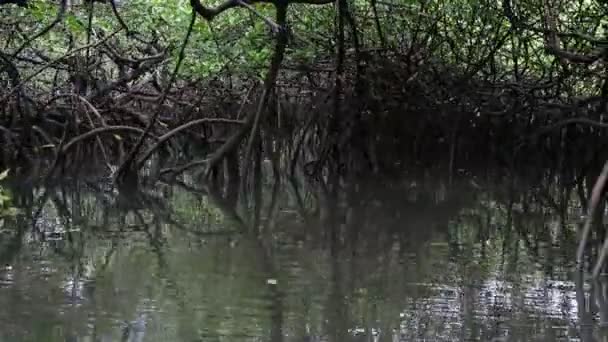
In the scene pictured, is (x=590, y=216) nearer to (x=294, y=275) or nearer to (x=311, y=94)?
(x=294, y=275)

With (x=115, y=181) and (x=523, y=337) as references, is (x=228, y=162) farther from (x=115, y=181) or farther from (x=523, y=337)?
(x=523, y=337)

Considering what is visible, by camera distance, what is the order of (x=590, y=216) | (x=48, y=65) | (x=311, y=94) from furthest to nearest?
1. (x=311, y=94)
2. (x=48, y=65)
3. (x=590, y=216)

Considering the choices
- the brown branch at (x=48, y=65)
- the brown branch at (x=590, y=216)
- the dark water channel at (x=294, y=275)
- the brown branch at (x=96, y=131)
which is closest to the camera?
the dark water channel at (x=294, y=275)

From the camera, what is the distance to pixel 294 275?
18.2 ft

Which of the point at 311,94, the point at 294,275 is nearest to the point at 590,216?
the point at 294,275

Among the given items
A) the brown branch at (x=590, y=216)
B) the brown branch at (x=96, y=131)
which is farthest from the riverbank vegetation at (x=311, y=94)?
→ the brown branch at (x=590, y=216)

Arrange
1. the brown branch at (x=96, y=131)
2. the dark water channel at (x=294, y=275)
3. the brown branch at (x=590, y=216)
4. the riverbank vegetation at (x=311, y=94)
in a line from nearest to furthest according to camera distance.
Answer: the dark water channel at (x=294, y=275)
the brown branch at (x=590, y=216)
the riverbank vegetation at (x=311, y=94)
the brown branch at (x=96, y=131)

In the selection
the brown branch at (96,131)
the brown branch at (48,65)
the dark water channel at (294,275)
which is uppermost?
the brown branch at (48,65)

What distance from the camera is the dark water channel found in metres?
4.41

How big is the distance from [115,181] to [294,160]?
9.56 ft

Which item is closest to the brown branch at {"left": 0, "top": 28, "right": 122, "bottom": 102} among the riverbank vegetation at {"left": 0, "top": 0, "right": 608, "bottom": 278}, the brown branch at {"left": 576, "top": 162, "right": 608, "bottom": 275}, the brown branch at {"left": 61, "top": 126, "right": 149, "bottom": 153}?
the riverbank vegetation at {"left": 0, "top": 0, "right": 608, "bottom": 278}

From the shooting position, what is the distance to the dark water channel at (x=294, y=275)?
4410mm

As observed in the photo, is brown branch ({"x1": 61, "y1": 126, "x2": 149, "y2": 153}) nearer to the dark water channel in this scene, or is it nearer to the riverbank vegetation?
the riverbank vegetation

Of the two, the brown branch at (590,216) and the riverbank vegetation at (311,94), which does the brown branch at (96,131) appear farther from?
the brown branch at (590,216)
